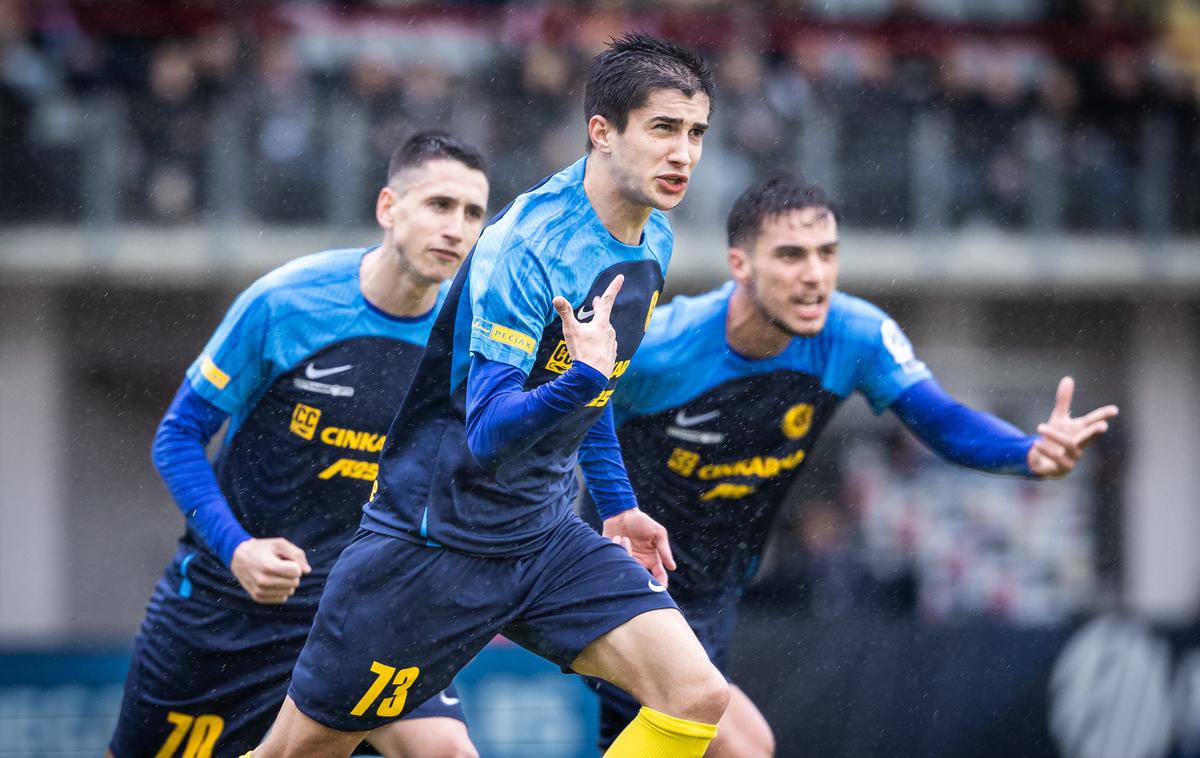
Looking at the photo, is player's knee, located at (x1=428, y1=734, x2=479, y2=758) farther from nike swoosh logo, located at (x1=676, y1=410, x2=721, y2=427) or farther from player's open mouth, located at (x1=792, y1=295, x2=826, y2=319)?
player's open mouth, located at (x1=792, y1=295, x2=826, y2=319)

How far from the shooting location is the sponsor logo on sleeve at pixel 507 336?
4207mm

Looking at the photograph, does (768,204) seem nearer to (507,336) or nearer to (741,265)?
(741,265)

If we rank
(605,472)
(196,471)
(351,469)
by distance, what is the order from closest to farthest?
(605,472), (196,471), (351,469)

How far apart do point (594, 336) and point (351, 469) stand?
1637 mm

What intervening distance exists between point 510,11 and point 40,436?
19.8ft

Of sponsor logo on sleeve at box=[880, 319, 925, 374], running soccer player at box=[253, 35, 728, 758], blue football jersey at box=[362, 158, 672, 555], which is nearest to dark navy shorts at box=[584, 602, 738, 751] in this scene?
sponsor logo on sleeve at box=[880, 319, 925, 374]

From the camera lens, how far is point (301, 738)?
4.49 meters

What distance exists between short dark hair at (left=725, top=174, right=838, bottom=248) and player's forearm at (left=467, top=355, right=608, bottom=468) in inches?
76.5

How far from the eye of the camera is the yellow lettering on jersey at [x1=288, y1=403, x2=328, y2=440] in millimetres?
5379

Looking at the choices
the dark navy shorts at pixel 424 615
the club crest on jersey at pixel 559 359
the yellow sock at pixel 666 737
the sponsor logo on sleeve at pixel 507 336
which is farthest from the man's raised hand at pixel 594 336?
the yellow sock at pixel 666 737

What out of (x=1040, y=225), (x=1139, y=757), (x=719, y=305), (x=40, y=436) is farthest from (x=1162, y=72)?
(x=40, y=436)

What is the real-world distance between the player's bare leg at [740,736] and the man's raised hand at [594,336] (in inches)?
78.8

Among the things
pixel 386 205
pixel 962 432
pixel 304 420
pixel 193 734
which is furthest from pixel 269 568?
pixel 962 432

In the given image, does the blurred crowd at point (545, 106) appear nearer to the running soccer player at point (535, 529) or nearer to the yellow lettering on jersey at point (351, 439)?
the yellow lettering on jersey at point (351, 439)
